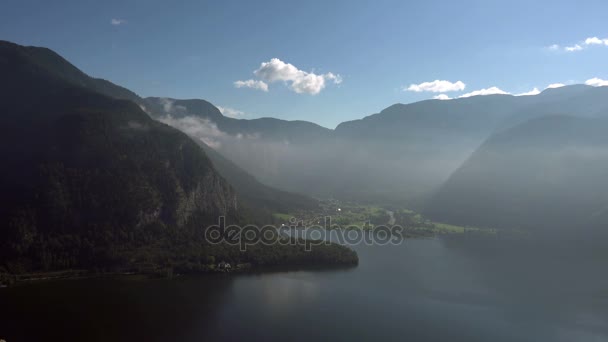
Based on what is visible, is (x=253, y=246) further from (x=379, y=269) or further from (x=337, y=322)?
(x=337, y=322)


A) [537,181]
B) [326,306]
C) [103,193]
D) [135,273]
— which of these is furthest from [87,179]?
[537,181]

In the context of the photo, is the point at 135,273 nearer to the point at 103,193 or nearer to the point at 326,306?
the point at 103,193

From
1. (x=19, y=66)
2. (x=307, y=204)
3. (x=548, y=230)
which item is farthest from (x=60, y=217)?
(x=548, y=230)

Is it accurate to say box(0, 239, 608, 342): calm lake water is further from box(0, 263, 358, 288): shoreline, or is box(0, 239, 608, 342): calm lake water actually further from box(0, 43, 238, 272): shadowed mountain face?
box(0, 43, 238, 272): shadowed mountain face

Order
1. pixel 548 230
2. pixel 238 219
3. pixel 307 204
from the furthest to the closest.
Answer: pixel 307 204 < pixel 548 230 < pixel 238 219

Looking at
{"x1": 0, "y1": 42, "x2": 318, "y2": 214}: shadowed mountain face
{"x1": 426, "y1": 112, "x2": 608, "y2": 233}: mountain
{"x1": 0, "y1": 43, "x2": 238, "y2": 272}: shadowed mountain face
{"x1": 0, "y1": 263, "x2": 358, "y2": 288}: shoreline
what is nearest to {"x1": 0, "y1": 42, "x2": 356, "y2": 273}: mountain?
{"x1": 0, "y1": 43, "x2": 238, "y2": 272}: shadowed mountain face
